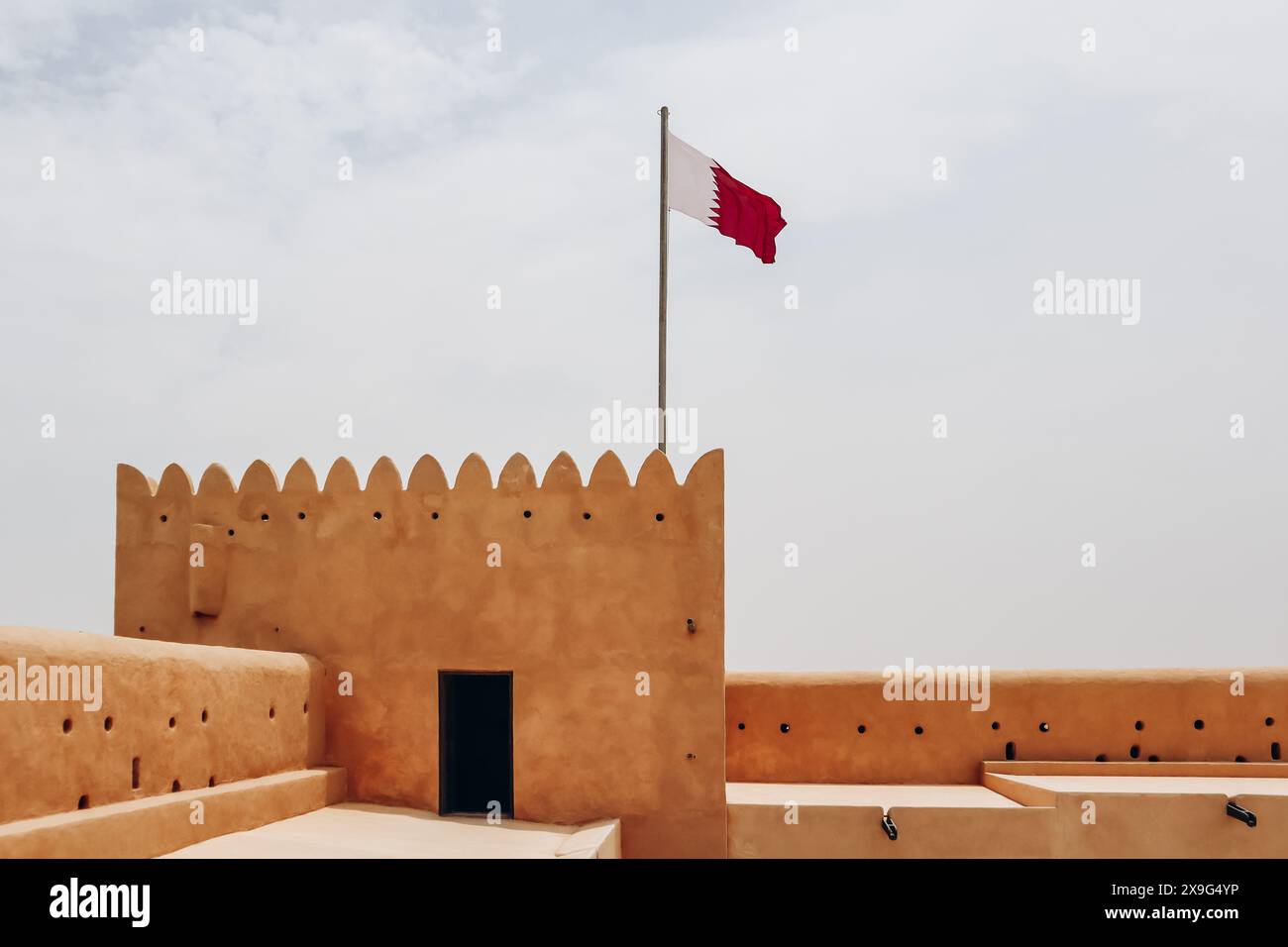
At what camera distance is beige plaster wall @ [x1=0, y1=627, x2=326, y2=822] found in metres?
7.82

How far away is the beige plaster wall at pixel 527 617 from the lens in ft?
39.2

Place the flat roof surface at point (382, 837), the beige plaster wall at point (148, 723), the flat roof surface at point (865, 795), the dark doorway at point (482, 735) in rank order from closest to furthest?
the beige plaster wall at point (148, 723) → the flat roof surface at point (382, 837) → the flat roof surface at point (865, 795) → the dark doorway at point (482, 735)

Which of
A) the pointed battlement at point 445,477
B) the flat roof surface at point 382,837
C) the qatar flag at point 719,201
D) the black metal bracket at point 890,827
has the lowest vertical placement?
the black metal bracket at point 890,827

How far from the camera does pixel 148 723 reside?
30.0ft

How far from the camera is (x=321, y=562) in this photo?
12.6m

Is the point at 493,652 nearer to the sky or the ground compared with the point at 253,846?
nearer to the sky

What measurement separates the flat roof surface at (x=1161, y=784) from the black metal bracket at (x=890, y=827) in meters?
1.58

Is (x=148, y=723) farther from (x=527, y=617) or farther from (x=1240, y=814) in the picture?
(x=1240, y=814)

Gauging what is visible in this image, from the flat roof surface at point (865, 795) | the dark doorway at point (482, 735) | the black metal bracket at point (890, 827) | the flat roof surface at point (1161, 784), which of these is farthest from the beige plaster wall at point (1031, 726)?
the dark doorway at point (482, 735)

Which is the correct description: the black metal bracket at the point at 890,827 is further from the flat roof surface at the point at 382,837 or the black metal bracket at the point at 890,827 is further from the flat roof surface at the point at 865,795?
the flat roof surface at the point at 382,837

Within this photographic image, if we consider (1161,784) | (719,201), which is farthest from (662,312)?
(1161,784)
